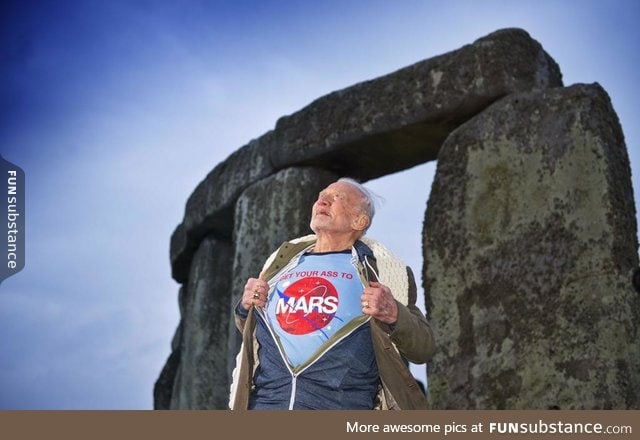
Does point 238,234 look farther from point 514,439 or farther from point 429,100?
point 514,439

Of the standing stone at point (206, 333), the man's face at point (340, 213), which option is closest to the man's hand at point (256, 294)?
the man's face at point (340, 213)

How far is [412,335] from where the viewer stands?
2844mm

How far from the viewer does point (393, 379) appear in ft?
9.40

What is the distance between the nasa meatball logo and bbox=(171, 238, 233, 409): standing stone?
14.3ft

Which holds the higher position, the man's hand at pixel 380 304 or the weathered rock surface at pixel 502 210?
the weathered rock surface at pixel 502 210

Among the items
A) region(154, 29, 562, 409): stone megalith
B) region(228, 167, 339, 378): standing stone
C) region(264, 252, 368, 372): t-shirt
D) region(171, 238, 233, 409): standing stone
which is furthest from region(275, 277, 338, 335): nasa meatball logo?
region(171, 238, 233, 409): standing stone

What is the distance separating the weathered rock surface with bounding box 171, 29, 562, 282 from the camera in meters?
5.59

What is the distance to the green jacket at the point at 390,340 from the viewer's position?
2.84 metres

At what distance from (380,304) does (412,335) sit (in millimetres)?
179

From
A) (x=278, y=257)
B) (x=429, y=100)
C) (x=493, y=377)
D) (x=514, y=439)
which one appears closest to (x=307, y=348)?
(x=278, y=257)

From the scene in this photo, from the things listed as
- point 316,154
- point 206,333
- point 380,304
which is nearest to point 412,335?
point 380,304

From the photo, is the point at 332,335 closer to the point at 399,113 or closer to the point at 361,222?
the point at 361,222

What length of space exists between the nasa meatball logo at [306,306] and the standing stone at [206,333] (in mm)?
4346

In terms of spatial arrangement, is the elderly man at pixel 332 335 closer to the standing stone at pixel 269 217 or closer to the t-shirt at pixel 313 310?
the t-shirt at pixel 313 310
